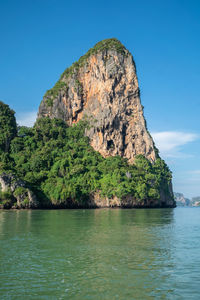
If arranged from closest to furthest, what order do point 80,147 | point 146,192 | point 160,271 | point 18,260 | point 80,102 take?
point 160,271 → point 18,260 → point 146,192 → point 80,147 → point 80,102

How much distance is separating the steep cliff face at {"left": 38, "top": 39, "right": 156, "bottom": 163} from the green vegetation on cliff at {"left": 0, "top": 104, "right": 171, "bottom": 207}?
16.9 feet

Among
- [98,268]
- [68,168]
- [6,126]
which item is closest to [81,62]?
[6,126]

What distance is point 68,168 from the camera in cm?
7750

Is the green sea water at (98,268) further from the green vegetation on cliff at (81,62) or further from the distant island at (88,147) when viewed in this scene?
the green vegetation on cliff at (81,62)

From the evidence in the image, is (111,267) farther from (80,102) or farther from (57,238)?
(80,102)

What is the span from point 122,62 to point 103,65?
21.8 feet

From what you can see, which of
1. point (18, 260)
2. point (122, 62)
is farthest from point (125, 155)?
point (18, 260)

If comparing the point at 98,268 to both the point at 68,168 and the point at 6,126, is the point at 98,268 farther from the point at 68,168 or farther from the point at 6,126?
the point at 6,126

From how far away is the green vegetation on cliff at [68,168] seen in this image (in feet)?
231

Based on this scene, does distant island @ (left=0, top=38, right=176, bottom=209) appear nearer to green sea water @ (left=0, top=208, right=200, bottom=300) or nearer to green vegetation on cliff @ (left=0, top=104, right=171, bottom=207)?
green vegetation on cliff @ (left=0, top=104, right=171, bottom=207)

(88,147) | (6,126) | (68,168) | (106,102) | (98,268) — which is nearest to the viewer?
(98,268)

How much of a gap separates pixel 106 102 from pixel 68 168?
29.0 meters

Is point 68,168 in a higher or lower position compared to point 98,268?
higher

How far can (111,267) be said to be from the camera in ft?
43.9
